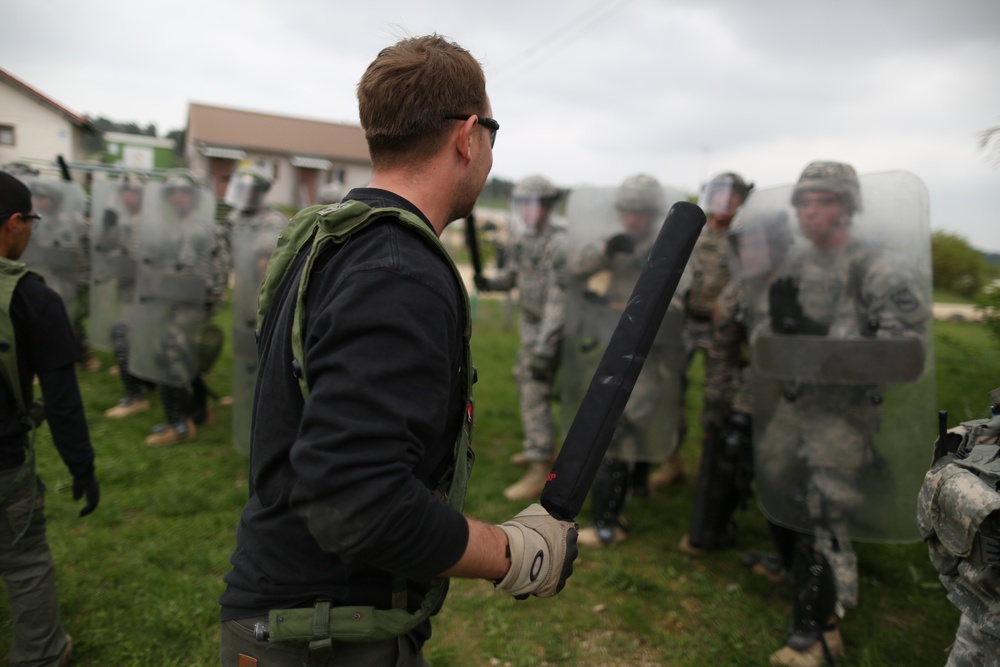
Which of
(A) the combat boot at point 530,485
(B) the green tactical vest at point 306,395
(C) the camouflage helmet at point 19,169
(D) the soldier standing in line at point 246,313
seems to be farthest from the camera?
(C) the camouflage helmet at point 19,169

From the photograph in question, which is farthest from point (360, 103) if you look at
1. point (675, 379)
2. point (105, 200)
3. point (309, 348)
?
point (105, 200)

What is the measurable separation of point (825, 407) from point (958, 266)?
222 cm

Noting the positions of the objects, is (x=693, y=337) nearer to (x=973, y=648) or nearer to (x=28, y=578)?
(x=973, y=648)

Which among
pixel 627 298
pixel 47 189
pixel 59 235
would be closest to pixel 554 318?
pixel 627 298

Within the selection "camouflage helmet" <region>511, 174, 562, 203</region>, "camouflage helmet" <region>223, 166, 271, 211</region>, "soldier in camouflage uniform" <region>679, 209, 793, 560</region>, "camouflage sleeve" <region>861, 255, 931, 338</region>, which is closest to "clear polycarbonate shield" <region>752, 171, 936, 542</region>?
"camouflage sleeve" <region>861, 255, 931, 338</region>

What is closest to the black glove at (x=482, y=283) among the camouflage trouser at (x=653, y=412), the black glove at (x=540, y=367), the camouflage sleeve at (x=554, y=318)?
the camouflage sleeve at (x=554, y=318)

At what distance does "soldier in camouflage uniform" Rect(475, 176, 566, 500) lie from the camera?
4652 mm

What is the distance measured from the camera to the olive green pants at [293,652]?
1321mm

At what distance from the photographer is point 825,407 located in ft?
9.51

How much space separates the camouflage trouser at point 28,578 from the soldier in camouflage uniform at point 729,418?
3.19 metres

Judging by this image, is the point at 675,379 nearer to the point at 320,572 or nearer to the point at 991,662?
the point at 991,662

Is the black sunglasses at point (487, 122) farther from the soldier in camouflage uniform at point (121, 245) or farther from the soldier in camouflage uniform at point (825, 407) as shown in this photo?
the soldier in camouflage uniform at point (121, 245)

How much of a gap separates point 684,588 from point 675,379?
1.16 meters

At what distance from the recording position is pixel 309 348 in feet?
3.71
